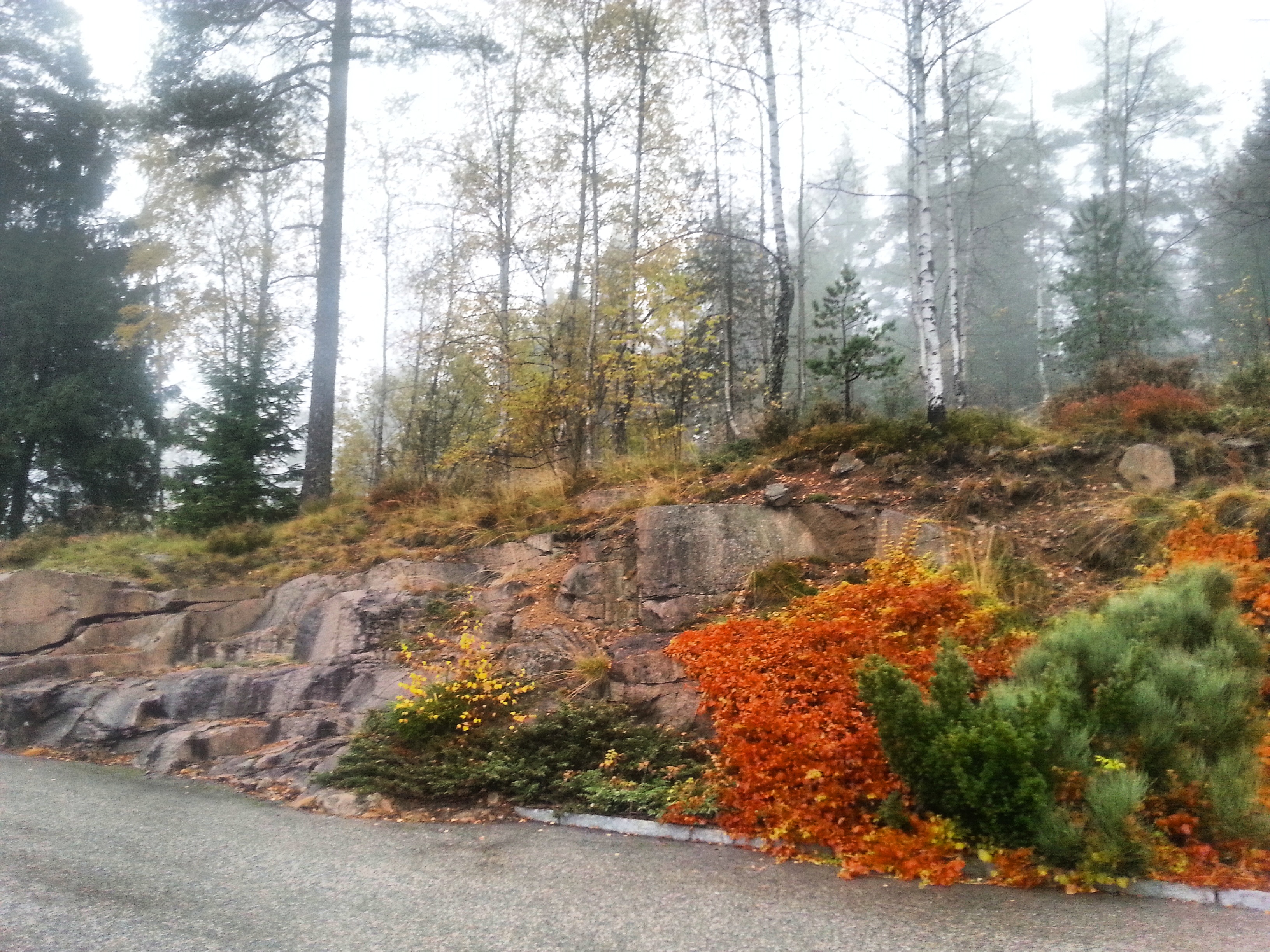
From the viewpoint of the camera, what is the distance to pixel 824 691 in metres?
6.16

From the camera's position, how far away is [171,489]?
1507cm

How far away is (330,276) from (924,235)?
10643 millimetres

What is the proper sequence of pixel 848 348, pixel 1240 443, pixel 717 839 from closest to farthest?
pixel 717 839, pixel 1240 443, pixel 848 348

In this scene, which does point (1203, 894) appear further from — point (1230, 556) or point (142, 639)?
point (142, 639)

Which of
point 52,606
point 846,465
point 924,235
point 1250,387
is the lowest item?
point 52,606

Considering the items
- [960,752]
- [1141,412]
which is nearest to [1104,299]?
[1141,412]

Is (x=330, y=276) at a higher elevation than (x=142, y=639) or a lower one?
higher

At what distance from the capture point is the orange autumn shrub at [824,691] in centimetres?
532

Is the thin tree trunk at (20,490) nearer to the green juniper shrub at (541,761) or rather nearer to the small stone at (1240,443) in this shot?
the green juniper shrub at (541,761)

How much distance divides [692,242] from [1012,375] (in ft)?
45.3

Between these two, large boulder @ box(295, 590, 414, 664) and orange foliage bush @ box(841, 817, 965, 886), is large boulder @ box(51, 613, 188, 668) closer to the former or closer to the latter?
large boulder @ box(295, 590, 414, 664)

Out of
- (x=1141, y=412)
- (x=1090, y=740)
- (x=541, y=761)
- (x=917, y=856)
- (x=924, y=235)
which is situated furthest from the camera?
(x=924, y=235)

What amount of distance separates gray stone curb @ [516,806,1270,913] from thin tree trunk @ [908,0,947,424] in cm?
634

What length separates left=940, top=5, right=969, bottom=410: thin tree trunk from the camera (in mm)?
12805
